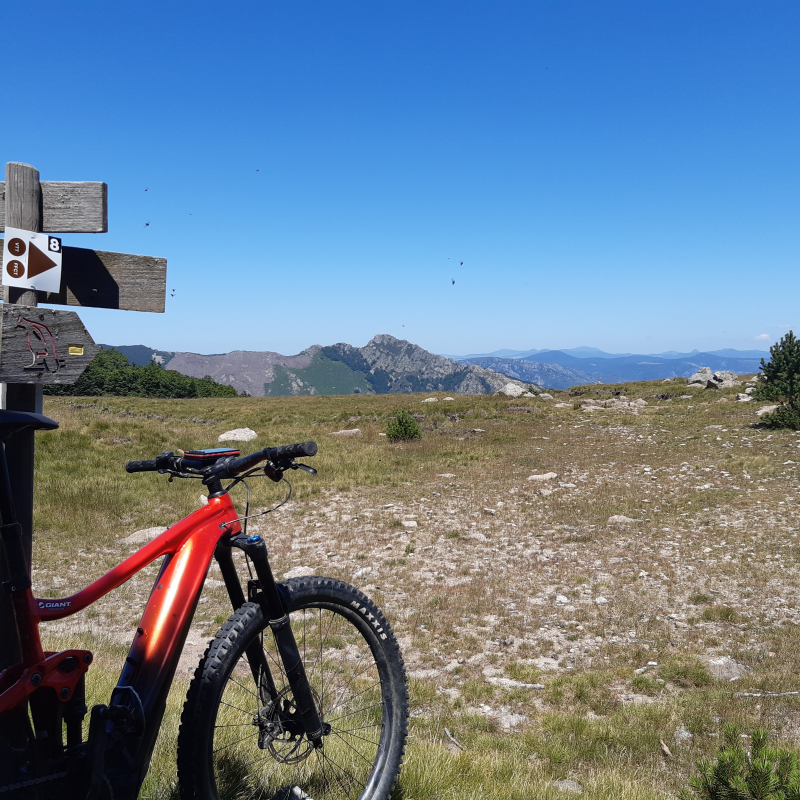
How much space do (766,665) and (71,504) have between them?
13.2 m

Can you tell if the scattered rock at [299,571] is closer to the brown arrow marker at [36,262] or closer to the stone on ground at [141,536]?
the stone on ground at [141,536]

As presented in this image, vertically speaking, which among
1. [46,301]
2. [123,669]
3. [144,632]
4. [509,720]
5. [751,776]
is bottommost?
[509,720]

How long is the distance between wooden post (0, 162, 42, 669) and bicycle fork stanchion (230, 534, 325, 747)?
1316 mm

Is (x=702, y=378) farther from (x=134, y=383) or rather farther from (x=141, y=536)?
(x=134, y=383)

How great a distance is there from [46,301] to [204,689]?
7.92 ft

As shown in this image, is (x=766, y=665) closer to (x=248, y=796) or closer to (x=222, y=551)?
(x=248, y=796)

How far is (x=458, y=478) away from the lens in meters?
16.9

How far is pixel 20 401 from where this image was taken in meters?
3.38

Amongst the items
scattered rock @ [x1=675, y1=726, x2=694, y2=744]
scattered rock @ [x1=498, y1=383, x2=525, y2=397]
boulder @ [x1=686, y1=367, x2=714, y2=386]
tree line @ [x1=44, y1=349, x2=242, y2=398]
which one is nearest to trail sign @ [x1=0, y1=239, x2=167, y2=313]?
scattered rock @ [x1=675, y1=726, x2=694, y2=744]

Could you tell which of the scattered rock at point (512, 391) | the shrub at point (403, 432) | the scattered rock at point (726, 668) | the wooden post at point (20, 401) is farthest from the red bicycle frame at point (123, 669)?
the scattered rock at point (512, 391)

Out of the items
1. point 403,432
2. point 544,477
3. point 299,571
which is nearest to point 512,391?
point 403,432

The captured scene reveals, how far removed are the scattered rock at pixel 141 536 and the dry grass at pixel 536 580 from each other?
0.33 metres

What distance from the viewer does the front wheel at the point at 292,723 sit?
8.59 ft

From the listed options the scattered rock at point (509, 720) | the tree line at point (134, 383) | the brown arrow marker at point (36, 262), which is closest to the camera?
the brown arrow marker at point (36, 262)
